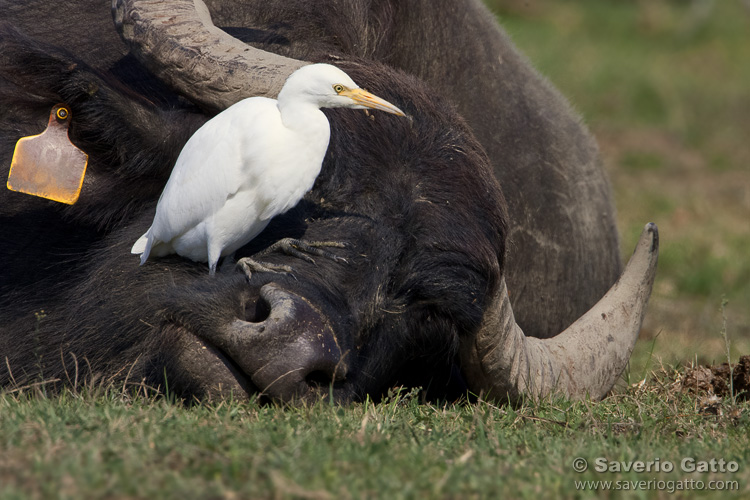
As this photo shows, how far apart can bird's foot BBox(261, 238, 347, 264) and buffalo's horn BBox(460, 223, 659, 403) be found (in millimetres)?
615

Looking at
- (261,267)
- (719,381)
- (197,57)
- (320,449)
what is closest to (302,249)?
(261,267)

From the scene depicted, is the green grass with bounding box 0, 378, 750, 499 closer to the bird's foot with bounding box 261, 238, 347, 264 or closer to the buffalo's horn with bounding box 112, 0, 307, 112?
the bird's foot with bounding box 261, 238, 347, 264

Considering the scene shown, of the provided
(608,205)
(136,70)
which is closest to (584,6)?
(608,205)

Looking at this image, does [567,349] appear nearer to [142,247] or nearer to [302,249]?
[302,249]

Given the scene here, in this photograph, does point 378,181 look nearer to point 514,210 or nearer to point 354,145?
point 354,145

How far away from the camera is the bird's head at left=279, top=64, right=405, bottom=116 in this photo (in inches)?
105

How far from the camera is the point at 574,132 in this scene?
5531 mm

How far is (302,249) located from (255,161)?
365 millimetres

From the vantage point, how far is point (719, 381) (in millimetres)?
3805

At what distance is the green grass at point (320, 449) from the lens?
1.92 meters

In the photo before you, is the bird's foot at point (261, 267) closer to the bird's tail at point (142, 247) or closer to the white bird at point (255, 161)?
the white bird at point (255, 161)

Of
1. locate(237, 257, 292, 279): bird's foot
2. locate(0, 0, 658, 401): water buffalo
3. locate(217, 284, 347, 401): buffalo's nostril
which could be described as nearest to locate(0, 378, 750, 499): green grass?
locate(217, 284, 347, 401): buffalo's nostril

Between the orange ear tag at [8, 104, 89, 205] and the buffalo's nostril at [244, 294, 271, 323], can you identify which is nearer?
the buffalo's nostril at [244, 294, 271, 323]

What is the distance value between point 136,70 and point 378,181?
1121mm
